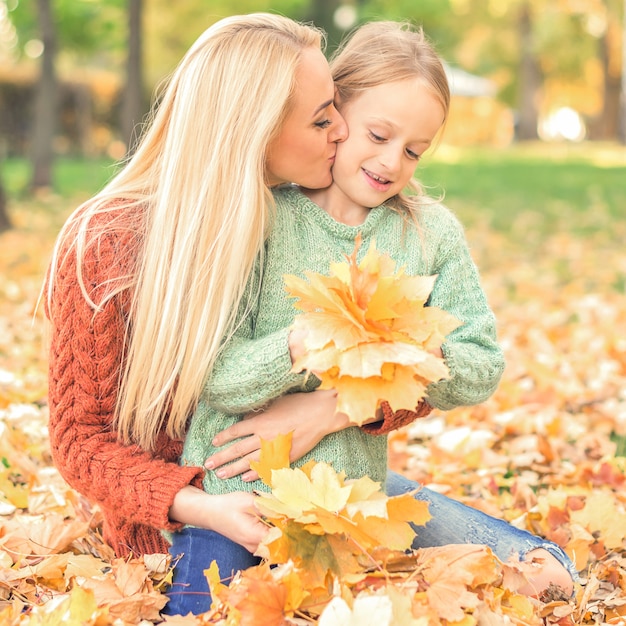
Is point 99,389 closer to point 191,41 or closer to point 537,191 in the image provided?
point 537,191

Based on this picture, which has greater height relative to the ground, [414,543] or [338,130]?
[338,130]

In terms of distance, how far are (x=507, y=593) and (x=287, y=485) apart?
56 cm

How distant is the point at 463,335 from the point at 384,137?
51cm

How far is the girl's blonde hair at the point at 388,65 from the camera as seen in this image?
209cm

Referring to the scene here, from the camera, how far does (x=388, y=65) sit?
6.86ft

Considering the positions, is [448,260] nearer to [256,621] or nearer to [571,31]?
[256,621]

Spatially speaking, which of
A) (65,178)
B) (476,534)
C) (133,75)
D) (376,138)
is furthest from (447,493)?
(65,178)

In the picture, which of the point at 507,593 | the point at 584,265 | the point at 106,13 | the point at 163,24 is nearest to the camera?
the point at 507,593

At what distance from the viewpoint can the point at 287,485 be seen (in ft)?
5.36

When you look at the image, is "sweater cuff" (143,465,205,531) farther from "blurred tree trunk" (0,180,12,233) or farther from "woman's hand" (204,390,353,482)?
"blurred tree trunk" (0,180,12,233)

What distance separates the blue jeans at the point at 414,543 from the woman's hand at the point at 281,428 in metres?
0.16

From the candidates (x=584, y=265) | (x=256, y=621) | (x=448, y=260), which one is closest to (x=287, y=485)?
(x=256, y=621)

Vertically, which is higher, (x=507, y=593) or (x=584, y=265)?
(x=507, y=593)

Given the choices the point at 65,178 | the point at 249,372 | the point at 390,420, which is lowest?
the point at 65,178
